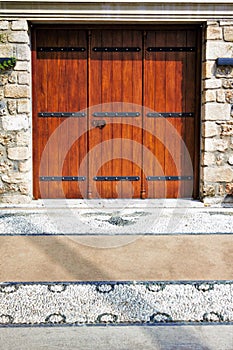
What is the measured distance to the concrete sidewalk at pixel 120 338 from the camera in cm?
183

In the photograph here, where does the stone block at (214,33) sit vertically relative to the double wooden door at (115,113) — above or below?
above

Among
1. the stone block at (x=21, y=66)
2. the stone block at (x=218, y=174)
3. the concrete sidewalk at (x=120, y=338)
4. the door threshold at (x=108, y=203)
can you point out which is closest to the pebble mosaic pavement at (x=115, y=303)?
the concrete sidewalk at (x=120, y=338)

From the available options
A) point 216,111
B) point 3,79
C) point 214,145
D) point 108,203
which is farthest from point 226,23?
point 3,79

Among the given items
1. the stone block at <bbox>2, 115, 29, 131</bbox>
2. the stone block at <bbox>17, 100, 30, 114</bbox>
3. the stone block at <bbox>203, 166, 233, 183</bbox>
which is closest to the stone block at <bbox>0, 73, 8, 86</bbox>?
the stone block at <bbox>17, 100, 30, 114</bbox>

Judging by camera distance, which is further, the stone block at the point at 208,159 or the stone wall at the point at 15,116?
the stone block at the point at 208,159

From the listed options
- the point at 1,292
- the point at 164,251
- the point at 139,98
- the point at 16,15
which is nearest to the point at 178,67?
the point at 139,98

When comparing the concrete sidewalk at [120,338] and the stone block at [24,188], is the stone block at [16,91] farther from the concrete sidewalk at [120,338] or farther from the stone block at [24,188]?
the concrete sidewalk at [120,338]

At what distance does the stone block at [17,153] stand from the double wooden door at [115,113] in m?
0.21

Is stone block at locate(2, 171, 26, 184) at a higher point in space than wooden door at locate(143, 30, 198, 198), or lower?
lower

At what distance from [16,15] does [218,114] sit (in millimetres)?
2366

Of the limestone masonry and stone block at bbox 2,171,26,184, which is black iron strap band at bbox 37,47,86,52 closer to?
the limestone masonry

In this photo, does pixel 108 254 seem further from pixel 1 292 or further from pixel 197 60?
pixel 197 60

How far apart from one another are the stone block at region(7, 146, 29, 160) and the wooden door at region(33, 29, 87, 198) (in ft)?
0.68

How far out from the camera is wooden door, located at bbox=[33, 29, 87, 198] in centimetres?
473
